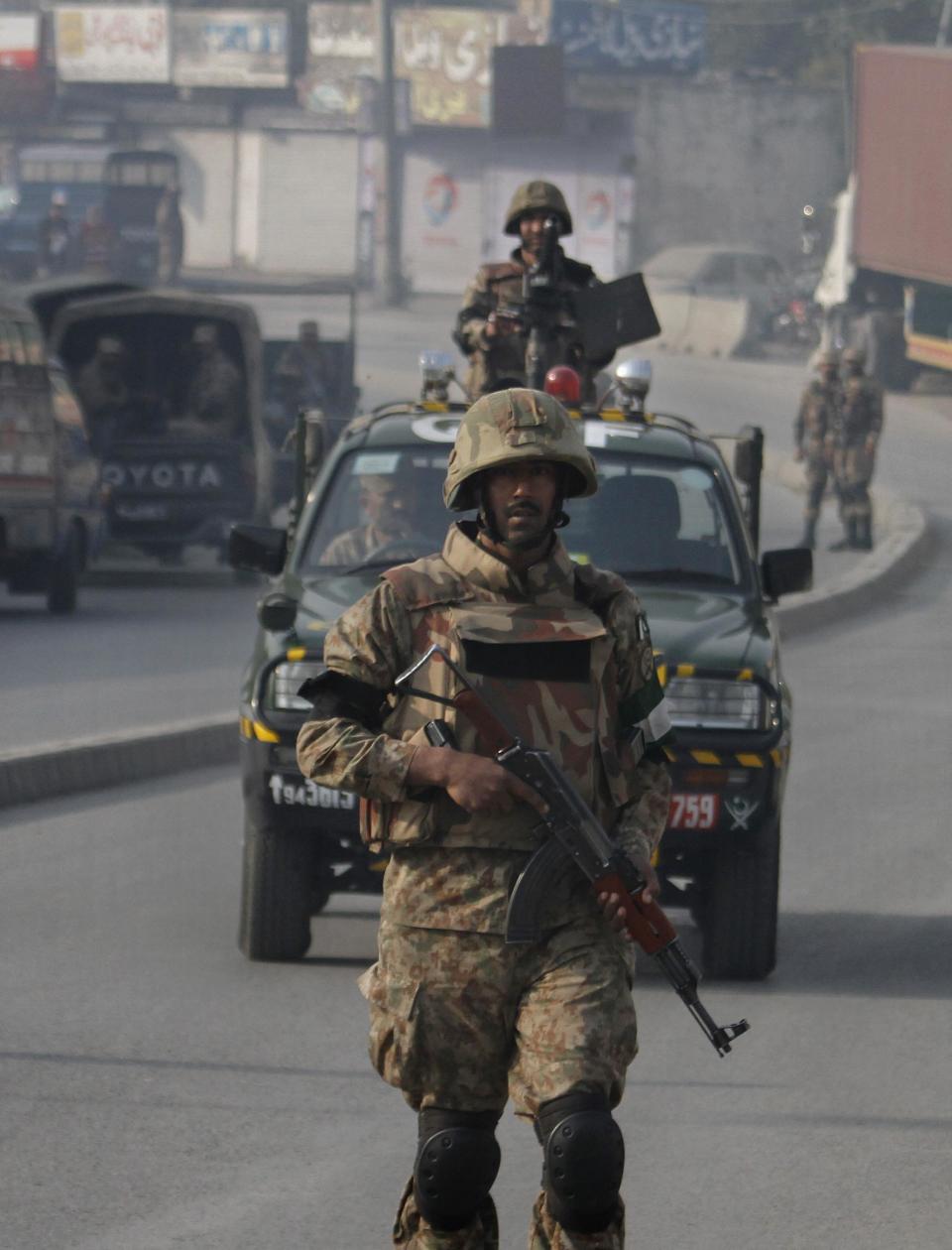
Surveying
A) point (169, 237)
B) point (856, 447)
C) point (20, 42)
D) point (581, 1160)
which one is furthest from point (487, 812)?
point (20, 42)

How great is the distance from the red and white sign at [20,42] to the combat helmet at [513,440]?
223 feet

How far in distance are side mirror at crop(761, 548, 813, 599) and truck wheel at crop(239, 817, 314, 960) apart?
167cm

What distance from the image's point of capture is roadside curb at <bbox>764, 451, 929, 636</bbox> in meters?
18.7

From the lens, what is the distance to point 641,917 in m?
4.18

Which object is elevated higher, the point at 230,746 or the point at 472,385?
the point at 472,385

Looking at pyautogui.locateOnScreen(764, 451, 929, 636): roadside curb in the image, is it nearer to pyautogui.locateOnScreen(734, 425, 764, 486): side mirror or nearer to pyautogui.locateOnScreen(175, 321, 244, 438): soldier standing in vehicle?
pyautogui.locateOnScreen(175, 321, 244, 438): soldier standing in vehicle

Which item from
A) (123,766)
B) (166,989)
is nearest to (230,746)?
(123,766)

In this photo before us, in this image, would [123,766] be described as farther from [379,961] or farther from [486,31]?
[486,31]

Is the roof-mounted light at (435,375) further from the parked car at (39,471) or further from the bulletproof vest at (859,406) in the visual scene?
the bulletproof vest at (859,406)

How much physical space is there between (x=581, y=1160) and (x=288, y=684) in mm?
3837

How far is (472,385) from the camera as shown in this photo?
1130 centimetres

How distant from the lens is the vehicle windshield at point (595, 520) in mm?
8523

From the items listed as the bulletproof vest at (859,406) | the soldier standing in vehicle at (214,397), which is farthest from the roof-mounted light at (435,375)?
the bulletproof vest at (859,406)

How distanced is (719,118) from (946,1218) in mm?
63224
